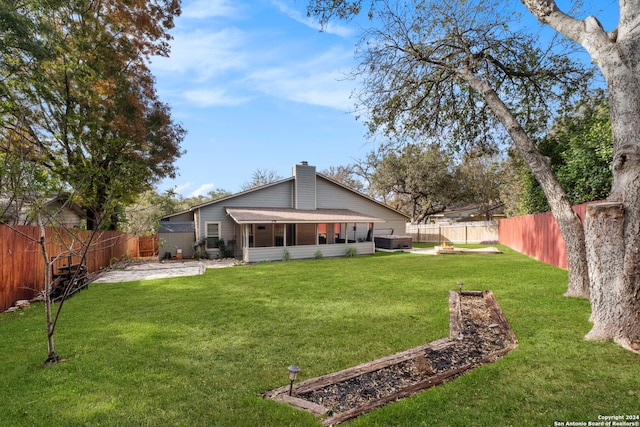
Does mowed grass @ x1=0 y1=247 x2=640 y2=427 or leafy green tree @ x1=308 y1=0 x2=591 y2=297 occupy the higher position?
leafy green tree @ x1=308 y1=0 x2=591 y2=297

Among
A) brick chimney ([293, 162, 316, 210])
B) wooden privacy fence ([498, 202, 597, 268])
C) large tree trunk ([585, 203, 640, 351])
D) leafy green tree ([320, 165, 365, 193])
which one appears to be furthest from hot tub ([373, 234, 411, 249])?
leafy green tree ([320, 165, 365, 193])

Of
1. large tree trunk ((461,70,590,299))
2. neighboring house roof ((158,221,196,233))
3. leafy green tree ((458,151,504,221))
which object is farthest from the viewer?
leafy green tree ((458,151,504,221))

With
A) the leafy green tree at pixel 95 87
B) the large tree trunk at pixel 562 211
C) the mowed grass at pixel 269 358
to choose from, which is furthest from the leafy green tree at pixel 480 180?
the leafy green tree at pixel 95 87

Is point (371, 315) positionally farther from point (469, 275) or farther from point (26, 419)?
point (469, 275)

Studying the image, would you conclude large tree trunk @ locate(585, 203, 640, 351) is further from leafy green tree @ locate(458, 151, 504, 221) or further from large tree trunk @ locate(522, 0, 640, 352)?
leafy green tree @ locate(458, 151, 504, 221)

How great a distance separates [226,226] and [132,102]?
7291 millimetres

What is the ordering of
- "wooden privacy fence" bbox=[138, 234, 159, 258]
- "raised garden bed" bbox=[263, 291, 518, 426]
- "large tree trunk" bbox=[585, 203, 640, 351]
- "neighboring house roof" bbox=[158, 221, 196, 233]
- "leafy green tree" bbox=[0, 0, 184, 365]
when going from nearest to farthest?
"raised garden bed" bbox=[263, 291, 518, 426], "large tree trunk" bbox=[585, 203, 640, 351], "leafy green tree" bbox=[0, 0, 184, 365], "neighboring house roof" bbox=[158, 221, 196, 233], "wooden privacy fence" bbox=[138, 234, 159, 258]

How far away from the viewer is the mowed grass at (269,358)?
8.87 feet

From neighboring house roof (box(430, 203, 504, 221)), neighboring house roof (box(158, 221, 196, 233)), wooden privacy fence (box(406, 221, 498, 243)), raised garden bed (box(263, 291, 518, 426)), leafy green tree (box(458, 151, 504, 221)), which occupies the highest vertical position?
leafy green tree (box(458, 151, 504, 221))

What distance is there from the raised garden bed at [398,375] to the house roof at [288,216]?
11257 millimetres

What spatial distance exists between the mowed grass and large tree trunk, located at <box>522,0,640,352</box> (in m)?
0.47

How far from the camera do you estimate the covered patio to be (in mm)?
15312

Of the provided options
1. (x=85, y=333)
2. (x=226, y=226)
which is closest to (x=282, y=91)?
(x=226, y=226)

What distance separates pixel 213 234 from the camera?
17062mm
